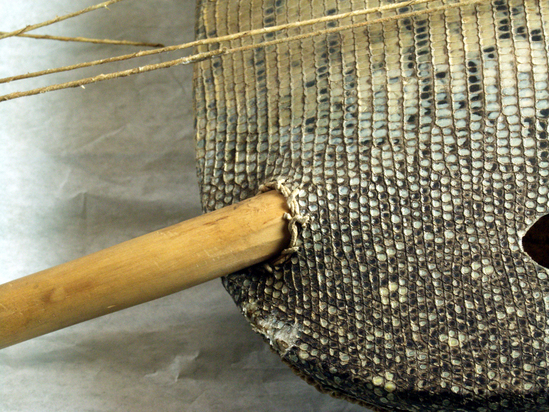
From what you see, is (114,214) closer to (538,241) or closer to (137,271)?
(137,271)

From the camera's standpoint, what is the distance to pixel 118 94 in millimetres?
953

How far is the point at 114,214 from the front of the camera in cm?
90

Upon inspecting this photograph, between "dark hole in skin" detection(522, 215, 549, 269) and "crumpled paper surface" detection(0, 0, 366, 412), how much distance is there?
33 cm

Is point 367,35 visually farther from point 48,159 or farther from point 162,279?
point 48,159

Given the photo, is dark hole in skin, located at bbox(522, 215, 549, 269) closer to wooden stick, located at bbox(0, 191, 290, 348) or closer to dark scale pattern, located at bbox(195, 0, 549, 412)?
dark scale pattern, located at bbox(195, 0, 549, 412)

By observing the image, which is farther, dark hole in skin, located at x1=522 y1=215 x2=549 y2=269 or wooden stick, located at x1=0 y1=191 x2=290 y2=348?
dark hole in skin, located at x1=522 y1=215 x2=549 y2=269

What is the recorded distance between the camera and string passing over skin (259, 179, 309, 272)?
1.77 ft

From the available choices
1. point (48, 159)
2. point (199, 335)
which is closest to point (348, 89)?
point (199, 335)

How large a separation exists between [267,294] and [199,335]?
0.31 m

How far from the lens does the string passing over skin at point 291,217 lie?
54 cm

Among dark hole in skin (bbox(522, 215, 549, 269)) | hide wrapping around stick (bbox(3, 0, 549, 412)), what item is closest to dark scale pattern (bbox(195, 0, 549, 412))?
hide wrapping around stick (bbox(3, 0, 549, 412))

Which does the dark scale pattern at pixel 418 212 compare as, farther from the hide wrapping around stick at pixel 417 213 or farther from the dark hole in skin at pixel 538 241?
the dark hole in skin at pixel 538 241

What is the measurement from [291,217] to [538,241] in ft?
1.36

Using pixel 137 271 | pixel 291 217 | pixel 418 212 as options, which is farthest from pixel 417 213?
pixel 137 271
